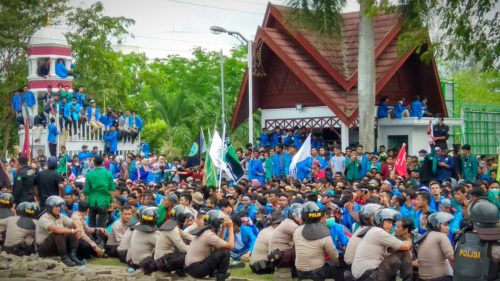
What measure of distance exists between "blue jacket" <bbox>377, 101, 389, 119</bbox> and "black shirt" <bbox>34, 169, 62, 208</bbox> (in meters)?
13.5

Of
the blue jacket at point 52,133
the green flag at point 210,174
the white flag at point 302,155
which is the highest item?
the blue jacket at point 52,133

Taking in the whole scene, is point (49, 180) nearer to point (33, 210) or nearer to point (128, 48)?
point (33, 210)

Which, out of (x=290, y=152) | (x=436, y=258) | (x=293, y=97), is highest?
(x=293, y=97)

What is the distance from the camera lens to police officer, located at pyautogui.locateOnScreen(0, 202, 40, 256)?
1864 cm

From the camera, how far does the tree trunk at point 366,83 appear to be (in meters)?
28.2

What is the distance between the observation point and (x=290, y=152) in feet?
86.7

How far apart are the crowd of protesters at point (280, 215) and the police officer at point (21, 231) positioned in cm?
4

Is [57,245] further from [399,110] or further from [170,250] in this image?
[399,110]

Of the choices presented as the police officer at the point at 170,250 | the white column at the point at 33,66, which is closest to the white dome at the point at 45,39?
the white column at the point at 33,66

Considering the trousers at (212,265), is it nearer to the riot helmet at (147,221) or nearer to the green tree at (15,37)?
the riot helmet at (147,221)

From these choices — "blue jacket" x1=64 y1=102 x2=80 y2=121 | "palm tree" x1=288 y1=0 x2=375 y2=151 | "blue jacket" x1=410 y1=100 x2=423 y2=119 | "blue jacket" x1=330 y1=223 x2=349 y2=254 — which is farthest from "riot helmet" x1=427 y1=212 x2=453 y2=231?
"blue jacket" x1=64 y1=102 x2=80 y2=121

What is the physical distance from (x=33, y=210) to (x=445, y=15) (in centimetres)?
1126

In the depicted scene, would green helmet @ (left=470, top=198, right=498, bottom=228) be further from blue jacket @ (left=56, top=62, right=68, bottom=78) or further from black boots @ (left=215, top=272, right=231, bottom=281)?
blue jacket @ (left=56, top=62, right=68, bottom=78)

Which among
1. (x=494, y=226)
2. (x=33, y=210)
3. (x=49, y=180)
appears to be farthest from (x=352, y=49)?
(x=494, y=226)
